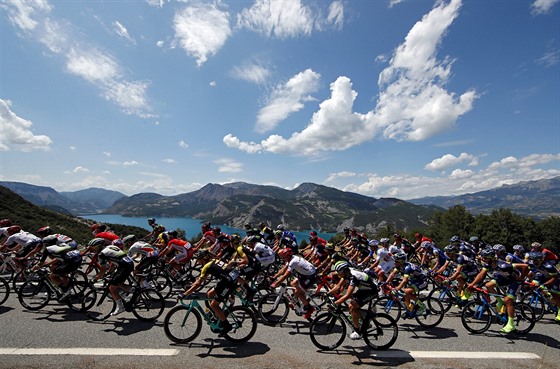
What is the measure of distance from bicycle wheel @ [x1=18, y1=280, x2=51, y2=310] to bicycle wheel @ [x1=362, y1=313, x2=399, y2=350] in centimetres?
Result: 920

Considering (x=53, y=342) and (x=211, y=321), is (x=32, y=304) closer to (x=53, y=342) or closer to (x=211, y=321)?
(x=53, y=342)

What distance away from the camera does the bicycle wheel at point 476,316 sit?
285 inches

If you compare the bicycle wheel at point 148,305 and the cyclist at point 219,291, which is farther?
the bicycle wheel at point 148,305

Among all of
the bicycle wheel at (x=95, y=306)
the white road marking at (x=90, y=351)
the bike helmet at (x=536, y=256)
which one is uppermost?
the bike helmet at (x=536, y=256)

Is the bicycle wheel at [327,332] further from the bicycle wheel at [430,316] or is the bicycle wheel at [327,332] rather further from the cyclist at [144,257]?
the cyclist at [144,257]

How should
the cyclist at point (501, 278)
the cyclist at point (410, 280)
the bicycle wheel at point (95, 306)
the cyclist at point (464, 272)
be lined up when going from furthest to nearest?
the cyclist at point (464, 272) → the cyclist at point (410, 280) → the bicycle wheel at point (95, 306) → the cyclist at point (501, 278)

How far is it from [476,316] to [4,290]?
1430cm

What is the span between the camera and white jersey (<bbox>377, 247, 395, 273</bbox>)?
337 inches

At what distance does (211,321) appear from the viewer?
20.5 feet

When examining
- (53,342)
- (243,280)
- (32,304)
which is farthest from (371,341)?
(32,304)

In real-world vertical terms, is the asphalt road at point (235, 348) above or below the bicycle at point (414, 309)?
below

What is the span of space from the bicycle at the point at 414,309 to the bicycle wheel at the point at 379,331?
106cm

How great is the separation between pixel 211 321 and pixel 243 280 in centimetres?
171

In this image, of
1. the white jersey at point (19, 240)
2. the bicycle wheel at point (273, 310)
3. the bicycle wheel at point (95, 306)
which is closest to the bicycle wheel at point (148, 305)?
the bicycle wheel at point (95, 306)
